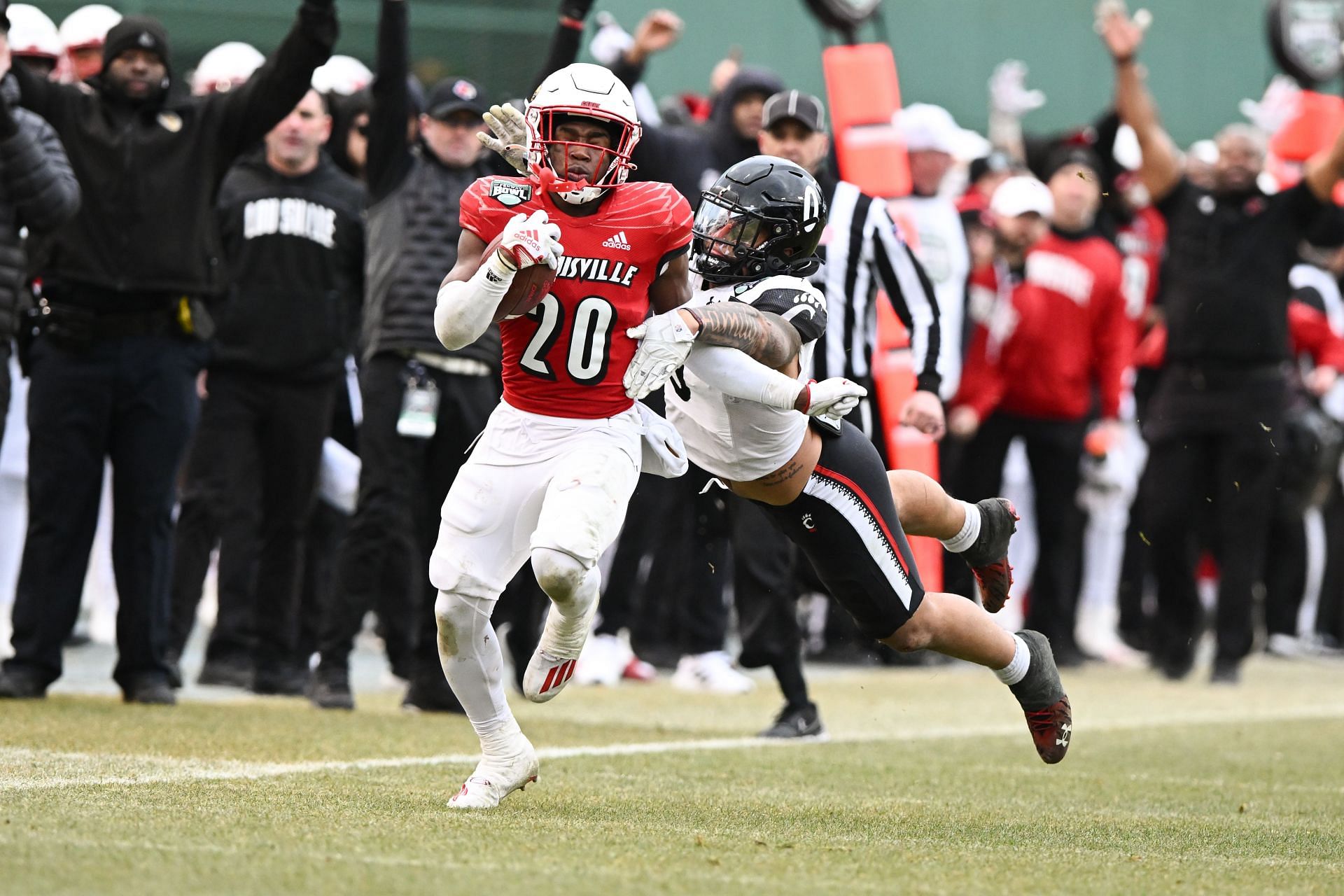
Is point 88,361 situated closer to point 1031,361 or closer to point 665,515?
point 665,515

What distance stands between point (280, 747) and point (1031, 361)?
6.02 m

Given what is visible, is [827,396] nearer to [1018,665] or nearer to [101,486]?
[1018,665]

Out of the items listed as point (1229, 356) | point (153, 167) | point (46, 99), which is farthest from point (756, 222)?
point (1229, 356)

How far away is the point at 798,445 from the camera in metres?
5.12

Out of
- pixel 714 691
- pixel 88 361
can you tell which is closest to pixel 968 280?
pixel 714 691

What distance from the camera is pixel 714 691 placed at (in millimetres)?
9023

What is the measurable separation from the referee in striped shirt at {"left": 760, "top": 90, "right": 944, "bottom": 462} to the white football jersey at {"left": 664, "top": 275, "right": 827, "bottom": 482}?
1601mm

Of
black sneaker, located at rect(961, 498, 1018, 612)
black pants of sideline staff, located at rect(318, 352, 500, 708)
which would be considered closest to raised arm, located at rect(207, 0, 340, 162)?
black pants of sideline staff, located at rect(318, 352, 500, 708)

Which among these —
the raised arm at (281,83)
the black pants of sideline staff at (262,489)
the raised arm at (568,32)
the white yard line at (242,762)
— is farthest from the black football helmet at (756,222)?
the black pants of sideline staff at (262,489)

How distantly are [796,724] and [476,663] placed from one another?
237 centimetres

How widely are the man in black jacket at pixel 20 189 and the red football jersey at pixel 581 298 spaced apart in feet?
7.00

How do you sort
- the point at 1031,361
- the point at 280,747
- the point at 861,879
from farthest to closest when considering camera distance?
the point at 1031,361
the point at 280,747
the point at 861,879

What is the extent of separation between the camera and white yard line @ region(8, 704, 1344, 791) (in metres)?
4.97

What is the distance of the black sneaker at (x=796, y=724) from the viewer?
703 cm
